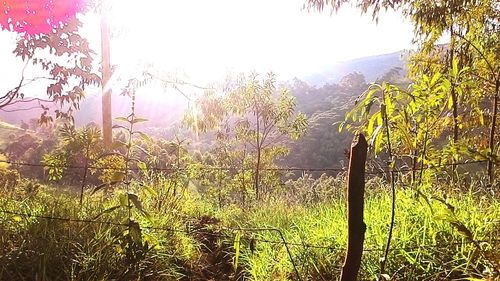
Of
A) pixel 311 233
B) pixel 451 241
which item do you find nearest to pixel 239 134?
pixel 311 233

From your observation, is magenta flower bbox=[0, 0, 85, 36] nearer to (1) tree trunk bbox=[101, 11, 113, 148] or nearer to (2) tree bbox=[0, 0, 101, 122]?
(2) tree bbox=[0, 0, 101, 122]

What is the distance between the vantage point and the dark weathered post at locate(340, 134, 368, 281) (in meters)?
1.78

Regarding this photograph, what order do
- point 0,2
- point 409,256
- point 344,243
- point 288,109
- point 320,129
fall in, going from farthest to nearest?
point 320,129 → point 288,109 → point 0,2 → point 344,243 → point 409,256

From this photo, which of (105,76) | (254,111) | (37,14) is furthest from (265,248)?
(105,76)

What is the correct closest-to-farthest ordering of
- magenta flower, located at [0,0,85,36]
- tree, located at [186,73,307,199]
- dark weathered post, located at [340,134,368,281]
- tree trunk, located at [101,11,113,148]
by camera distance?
dark weathered post, located at [340,134,368,281] < magenta flower, located at [0,0,85,36] < tree, located at [186,73,307,199] < tree trunk, located at [101,11,113,148]

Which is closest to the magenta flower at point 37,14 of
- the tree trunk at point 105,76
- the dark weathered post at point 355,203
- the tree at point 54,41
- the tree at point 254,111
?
the tree at point 54,41

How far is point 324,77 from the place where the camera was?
185500mm

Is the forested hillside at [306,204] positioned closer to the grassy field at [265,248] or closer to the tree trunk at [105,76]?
the grassy field at [265,248]

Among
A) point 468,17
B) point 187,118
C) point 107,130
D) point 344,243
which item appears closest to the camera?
point 344,243

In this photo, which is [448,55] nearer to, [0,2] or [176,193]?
[176,193]

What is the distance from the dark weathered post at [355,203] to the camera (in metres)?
1.78

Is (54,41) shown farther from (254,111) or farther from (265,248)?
(254,111)

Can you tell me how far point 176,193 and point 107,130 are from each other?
8046 millimetres

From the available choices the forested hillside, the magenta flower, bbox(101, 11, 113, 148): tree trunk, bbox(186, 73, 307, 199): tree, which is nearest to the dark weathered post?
the forested hillside
